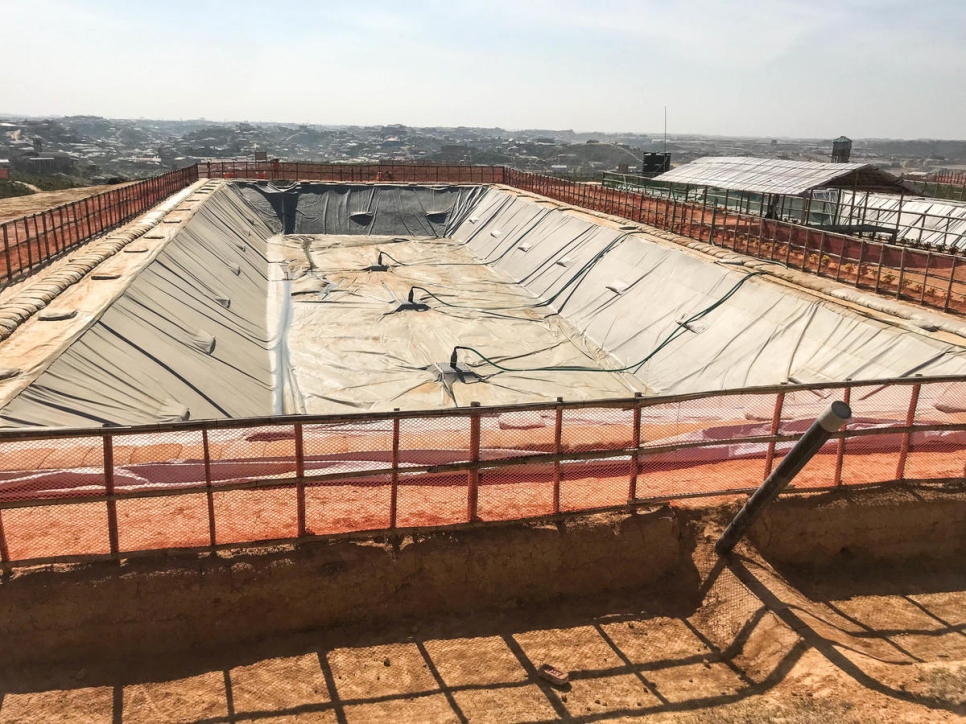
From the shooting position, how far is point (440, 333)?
22.7 m

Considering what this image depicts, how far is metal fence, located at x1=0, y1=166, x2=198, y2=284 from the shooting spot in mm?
19969

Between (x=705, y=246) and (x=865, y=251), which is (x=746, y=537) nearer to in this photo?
(x=865, y=251)

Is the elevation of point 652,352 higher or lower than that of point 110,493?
lower

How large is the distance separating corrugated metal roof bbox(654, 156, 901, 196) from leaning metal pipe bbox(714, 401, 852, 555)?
64.1ft

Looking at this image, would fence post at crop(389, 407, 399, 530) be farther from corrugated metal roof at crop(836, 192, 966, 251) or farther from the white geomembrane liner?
corrugated metal roof at crop(836, 192, 966, 251)

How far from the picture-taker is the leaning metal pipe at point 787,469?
248 inches

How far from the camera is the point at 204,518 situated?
7820 millimetres

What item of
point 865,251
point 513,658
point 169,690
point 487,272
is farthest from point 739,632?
point 487,272

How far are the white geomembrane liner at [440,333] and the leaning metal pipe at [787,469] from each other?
780 cm

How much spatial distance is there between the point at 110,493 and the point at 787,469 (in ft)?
21.5

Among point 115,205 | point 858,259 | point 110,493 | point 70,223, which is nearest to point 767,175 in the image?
point 858,259

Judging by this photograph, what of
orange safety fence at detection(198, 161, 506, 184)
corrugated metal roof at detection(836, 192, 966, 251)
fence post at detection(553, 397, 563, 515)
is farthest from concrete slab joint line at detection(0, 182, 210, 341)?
corrugated metal roof at detection(836, 192, 966, 251)

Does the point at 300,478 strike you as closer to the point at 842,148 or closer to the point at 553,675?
the point at 553,675

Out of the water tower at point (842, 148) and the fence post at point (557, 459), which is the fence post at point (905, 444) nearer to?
the fence post at point (557, 459)
